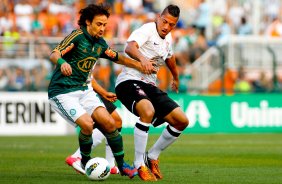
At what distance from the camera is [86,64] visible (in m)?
11.7

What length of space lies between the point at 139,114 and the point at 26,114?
12466 mm

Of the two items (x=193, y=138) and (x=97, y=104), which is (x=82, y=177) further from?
(x=193, y=138)

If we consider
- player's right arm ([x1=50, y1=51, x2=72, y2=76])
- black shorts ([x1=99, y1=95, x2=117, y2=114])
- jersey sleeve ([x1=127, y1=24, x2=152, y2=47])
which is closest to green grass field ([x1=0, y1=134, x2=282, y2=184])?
black shorts ([x1=99, y1=95, x2=117, y2=114])

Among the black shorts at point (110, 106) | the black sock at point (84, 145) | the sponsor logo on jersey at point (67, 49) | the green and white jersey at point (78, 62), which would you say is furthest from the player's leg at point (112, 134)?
the black shorts at point (110, 106)

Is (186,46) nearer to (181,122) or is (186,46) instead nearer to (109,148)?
(109,148)

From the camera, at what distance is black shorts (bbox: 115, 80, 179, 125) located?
12.3m

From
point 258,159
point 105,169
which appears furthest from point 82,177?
point 258,159

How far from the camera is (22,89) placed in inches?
953

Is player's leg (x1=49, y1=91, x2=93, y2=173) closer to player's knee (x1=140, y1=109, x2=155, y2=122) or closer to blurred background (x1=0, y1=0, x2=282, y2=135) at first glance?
player's knee (x1=140, y1=109, x2=155, y2=122)

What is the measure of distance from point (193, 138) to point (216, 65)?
3.59m

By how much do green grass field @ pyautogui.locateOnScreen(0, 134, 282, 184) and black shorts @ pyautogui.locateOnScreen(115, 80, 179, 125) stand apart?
3.17 ft

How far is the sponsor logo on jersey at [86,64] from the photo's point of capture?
11633mm

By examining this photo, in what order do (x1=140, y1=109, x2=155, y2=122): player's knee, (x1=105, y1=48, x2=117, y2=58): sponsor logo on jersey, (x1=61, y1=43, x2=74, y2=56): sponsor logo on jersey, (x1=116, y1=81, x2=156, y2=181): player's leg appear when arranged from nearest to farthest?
1. (x1=61, y1=43, x2=74, y2=56): sponsor logo on jersey
2. (x1=116, y1=81, x2=156, y2=181): player's leg
3. (x1=140, y1=109, x2=155, y2=122): player's knee
4. (x1=105, y1=48, x2=117, y2=58): sponsor logo on jersey

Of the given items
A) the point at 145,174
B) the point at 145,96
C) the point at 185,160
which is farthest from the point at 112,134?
the point at 185,160
